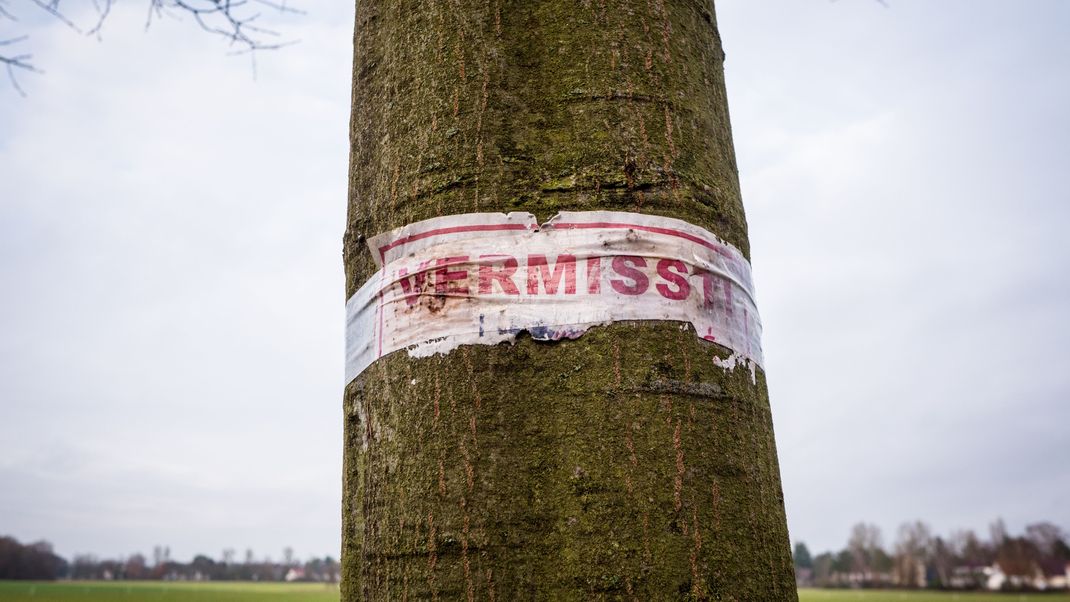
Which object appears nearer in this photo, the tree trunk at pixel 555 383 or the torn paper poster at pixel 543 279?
the tree trunk at pixel 555 383

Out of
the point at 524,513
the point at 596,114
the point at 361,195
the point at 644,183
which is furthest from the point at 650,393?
the point at 361,195

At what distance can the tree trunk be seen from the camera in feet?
4.04

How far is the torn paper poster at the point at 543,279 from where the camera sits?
1.33m

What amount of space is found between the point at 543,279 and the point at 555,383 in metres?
0.19

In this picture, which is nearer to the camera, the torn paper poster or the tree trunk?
the tree trunk

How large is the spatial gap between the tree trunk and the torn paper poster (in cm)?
3

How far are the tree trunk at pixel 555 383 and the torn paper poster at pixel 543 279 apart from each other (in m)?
0.03

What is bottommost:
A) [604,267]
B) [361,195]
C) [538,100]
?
[604,267]

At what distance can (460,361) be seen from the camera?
133cm

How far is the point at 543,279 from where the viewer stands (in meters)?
1.35

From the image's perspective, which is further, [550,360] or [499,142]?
[499,142]

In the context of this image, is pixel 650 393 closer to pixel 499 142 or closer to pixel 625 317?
pixel 625 317

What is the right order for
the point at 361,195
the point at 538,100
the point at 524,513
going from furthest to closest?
the point at 361,195 < the point at 538,100 < the point at 524,513

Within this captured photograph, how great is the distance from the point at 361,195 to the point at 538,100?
1.44 ft
